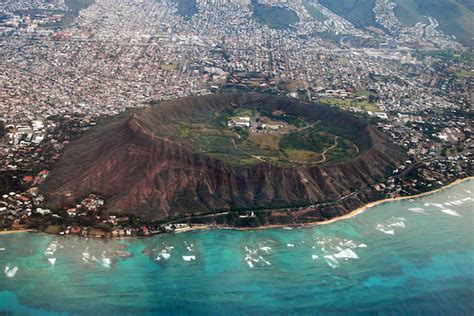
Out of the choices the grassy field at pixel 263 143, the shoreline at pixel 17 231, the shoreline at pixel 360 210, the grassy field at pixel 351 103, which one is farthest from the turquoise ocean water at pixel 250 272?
the grassy field at pixel 351 103

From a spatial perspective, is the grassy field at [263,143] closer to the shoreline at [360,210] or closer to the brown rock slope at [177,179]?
the brown rock slope at [177,179]

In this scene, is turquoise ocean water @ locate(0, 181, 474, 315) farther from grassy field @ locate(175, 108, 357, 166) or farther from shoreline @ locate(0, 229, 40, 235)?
grassy field @ locate(175, 108, 357, 166)

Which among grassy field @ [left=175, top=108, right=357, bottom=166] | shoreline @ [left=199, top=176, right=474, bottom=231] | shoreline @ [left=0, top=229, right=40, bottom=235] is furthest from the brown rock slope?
shoreline @ [left=0, top=229, right=40, bottom=235]

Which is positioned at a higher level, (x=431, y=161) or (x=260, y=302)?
(x=431, y=161)

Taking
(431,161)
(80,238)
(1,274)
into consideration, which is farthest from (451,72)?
(1,274)

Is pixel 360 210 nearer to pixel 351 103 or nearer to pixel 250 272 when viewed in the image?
pixel 250 272

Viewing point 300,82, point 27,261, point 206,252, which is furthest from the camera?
point 300,82

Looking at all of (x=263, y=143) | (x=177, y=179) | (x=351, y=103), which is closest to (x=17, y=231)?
(x=177, y=179)

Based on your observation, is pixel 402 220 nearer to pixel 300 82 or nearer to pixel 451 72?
pixel 300 82
